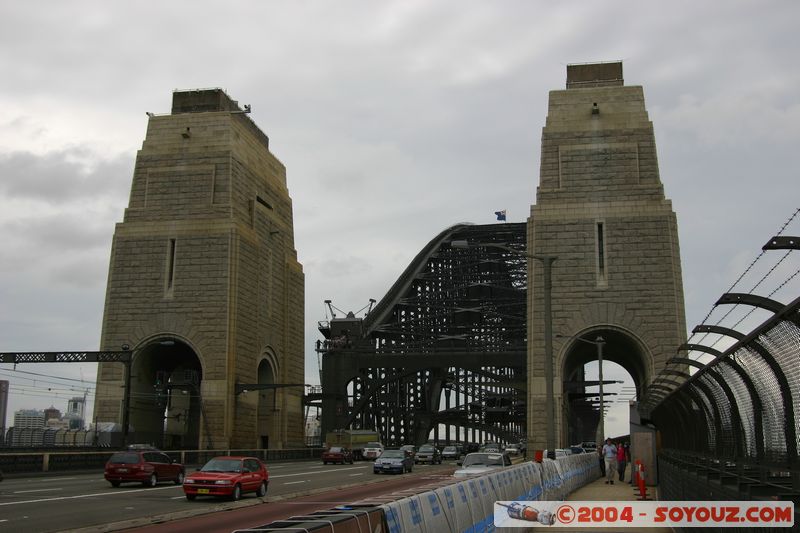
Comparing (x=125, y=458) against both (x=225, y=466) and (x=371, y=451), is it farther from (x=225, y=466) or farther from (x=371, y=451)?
(x=371, y=451)

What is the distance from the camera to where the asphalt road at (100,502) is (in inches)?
814

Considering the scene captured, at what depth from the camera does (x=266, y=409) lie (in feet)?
277

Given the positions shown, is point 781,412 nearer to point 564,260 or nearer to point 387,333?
point 564,260

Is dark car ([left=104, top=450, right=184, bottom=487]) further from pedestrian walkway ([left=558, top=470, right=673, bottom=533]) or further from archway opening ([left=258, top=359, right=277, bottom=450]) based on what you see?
archway opening ([left=258, top=359, right=277, bottom=450])

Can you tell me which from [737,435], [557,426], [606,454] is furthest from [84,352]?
[737,435]

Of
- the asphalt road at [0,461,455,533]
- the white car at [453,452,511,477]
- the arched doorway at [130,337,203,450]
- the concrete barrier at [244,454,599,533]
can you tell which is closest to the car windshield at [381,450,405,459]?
the asphalt road at [0,461,455,533]

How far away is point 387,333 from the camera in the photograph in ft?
370

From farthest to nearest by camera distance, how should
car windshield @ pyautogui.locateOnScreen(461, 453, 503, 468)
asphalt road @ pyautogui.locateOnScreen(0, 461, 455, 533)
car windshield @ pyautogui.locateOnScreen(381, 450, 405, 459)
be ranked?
car windshield @ pyautogui.locateOnScreen(381, 450, 405, 459), car windshield @ pyautogui.locateOnScreen(461, 453, 503, 468), asphalt road @ pyautogui.locateOnScreen(0, 461, 455, 533)

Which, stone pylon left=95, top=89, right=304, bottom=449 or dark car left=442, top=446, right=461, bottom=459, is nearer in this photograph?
stone pylon left=95, top=89, right=304, bottom=449

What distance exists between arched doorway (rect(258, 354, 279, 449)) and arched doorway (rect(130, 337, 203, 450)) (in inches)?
273

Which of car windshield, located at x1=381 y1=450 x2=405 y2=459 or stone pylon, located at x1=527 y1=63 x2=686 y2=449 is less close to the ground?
stone pylon, located at x1=527 y1=63 x2=686 y2=449

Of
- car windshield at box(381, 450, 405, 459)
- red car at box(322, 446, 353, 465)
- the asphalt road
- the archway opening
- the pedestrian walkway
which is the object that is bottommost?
the asphalt road

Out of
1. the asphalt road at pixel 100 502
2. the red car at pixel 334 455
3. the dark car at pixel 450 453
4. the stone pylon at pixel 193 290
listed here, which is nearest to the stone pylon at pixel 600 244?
the red car at pixel 334 455

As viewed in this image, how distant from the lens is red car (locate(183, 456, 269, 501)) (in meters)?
27.2
